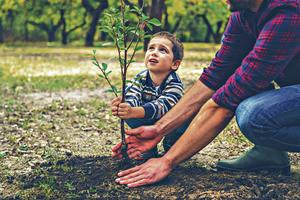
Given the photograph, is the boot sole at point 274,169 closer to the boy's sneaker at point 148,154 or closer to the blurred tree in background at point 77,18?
the boy's sneaker at point 148,154

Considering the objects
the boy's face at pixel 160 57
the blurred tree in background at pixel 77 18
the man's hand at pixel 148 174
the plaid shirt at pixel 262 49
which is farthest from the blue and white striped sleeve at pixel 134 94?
the blurred tree in background at pixel 77 18

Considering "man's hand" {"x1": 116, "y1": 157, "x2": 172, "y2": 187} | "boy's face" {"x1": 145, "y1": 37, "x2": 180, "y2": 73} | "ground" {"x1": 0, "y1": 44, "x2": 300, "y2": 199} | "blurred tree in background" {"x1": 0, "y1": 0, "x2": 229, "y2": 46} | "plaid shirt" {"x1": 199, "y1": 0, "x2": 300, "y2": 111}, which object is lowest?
"blurred tree in background" {"x1": 0, "y1": 0, "x2": 229, "y2": 46}

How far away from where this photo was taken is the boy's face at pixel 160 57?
156 inches

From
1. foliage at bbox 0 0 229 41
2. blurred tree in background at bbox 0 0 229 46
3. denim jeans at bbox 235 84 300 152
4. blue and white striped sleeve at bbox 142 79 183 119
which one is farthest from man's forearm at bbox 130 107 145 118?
foliage at bbox 0 0 229 41

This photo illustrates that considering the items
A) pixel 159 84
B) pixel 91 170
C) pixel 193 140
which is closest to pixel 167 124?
pixel 193 140

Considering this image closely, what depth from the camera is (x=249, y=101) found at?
132 inches

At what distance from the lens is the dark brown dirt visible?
3.26m

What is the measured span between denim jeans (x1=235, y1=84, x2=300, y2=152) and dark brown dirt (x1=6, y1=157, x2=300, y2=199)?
303 mm

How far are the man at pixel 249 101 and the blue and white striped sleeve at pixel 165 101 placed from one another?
0.09 meters

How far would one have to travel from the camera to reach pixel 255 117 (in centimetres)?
329

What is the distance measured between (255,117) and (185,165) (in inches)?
36.9

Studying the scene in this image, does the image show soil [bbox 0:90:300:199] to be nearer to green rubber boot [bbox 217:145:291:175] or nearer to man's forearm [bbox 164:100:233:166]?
green rubber boot [bbox 217:145:291:175]

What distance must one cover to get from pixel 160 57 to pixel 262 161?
1.07 meters

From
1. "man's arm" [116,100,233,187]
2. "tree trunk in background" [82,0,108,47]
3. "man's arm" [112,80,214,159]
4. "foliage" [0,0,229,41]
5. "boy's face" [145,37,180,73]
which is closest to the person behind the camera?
"man's arm" [116,100,233,187]
